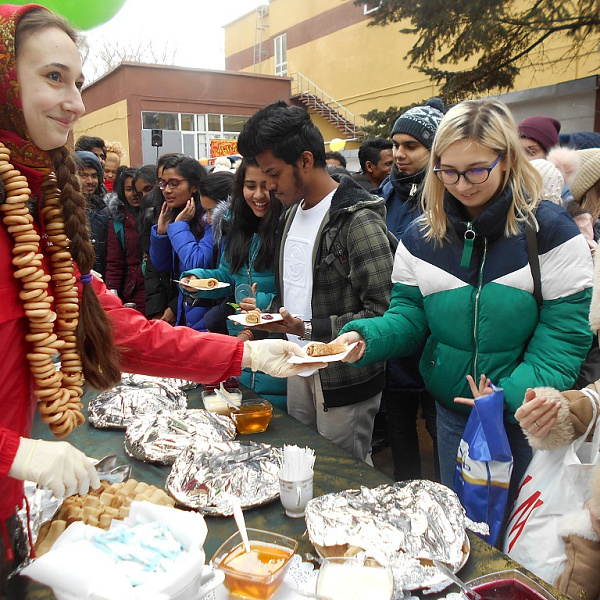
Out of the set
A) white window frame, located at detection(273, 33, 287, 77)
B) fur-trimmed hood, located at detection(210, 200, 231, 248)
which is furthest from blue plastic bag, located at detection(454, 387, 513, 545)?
white window frame, located at detection(273, 33, 287, 77)

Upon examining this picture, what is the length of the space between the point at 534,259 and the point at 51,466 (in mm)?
1433

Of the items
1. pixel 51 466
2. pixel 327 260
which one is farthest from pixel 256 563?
pixel 327 260

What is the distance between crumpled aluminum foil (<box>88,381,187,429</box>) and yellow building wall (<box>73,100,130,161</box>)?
1560 centimetres

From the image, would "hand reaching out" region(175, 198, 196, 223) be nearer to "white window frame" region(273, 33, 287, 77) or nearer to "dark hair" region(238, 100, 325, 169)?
"dark hair" region(238, 100, 325, 169)

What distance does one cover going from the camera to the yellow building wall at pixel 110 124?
16.6 metres

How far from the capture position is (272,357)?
1.79 meters

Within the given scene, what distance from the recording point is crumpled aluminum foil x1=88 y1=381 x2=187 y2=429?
195cm

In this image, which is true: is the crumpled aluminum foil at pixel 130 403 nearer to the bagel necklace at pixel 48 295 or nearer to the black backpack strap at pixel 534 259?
the bagel necklace at pixel 48 295

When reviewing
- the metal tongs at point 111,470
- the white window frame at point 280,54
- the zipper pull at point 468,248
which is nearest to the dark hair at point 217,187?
the zipper pull at point 468,248

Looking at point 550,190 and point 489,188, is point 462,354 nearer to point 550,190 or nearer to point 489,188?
point 489,188

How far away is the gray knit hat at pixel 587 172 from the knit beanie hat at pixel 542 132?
639mm

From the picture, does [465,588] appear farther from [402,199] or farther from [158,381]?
[402,199]

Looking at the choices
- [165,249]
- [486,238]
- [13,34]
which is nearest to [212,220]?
[165,249]

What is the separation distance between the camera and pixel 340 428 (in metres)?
2.24
